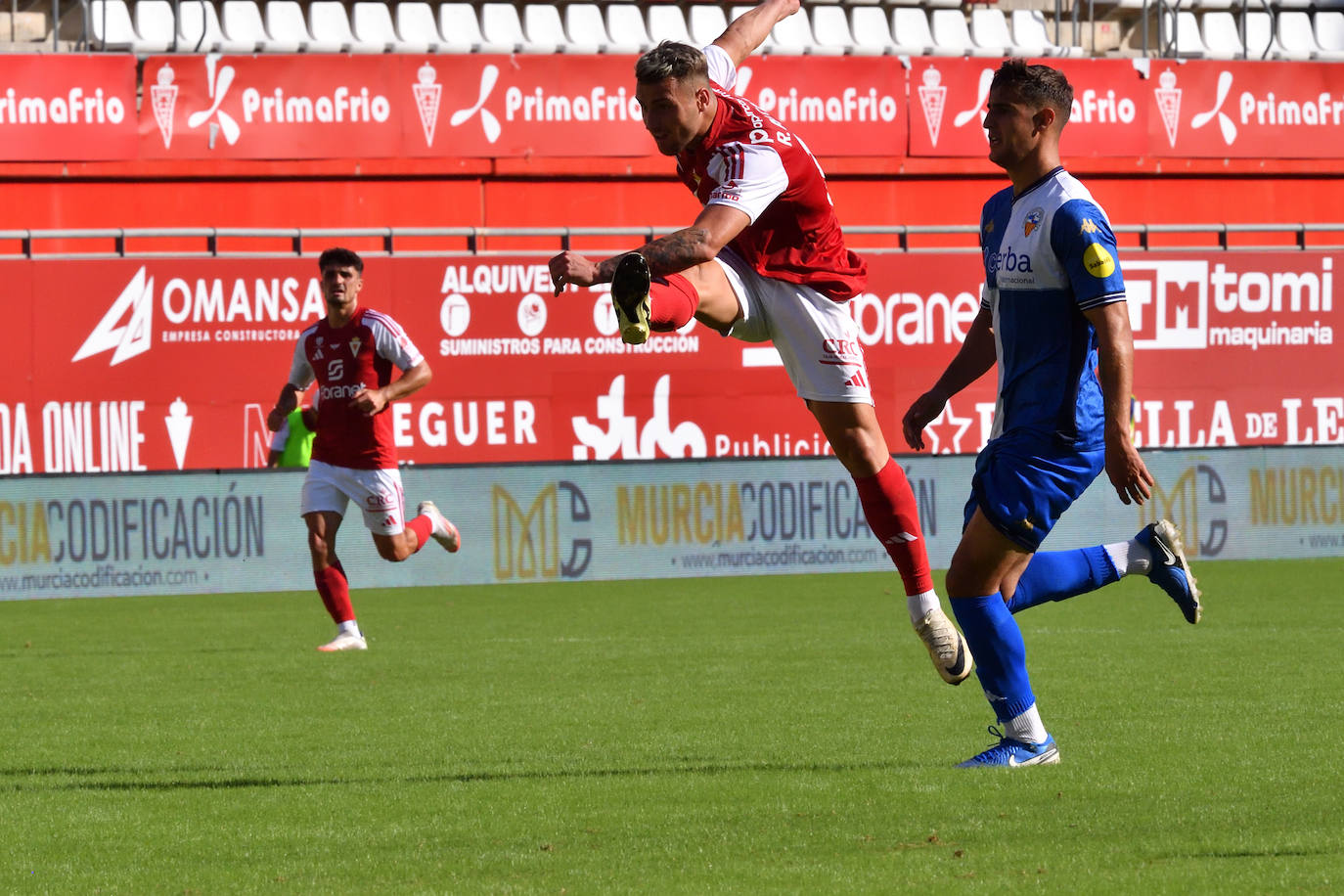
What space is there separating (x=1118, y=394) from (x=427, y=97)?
15693 millimetres

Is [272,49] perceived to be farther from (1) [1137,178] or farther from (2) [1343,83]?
(2) [1343,83]

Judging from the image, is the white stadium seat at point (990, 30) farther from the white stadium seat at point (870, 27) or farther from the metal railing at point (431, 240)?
the metal railing at point (431, 240)

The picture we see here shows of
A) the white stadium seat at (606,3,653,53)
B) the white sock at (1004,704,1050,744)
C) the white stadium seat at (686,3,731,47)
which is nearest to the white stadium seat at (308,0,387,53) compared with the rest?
the white stadium seat at (606,3,653,53)

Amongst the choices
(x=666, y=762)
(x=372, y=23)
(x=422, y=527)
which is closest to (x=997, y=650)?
(x=666, y=762)

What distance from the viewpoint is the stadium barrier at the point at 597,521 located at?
49.0ft

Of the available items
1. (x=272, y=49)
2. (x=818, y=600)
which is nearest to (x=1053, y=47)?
(x=272, y=49)

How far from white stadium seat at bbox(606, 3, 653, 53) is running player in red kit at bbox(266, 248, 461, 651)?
460 inches

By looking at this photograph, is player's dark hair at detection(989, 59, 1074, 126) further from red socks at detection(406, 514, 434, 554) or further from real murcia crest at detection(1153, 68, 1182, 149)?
real murcia crest at detection(1153, 68, 1182, 149)

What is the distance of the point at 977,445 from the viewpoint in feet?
62.1

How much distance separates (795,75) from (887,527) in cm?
1498

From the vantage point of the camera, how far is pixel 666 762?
19.9ft

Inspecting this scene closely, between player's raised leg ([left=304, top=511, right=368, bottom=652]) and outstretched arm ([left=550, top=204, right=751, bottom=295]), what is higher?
outstretched arm ([left=550, top=204, right=751, bottom=295])

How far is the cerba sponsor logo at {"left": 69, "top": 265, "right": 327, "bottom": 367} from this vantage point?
17594 millimetres

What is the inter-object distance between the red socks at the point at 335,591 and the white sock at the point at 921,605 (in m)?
5.13
